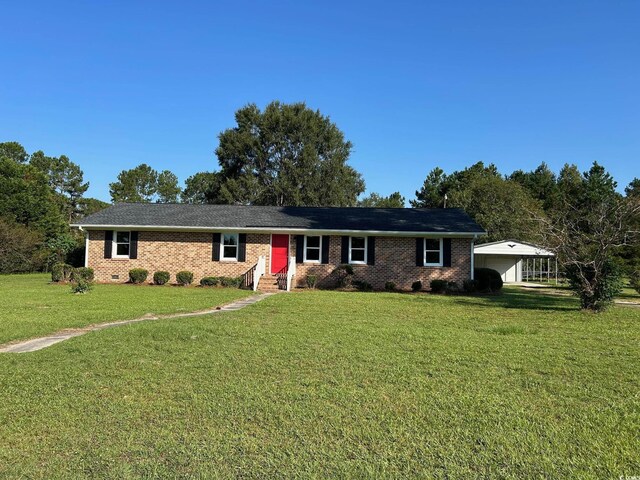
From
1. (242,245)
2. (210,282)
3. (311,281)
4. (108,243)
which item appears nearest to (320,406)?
(311,281)

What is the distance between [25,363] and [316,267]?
14984 mm

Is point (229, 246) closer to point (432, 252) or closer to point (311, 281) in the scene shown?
point (311, 281)

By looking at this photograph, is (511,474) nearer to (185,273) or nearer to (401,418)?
(401,418)

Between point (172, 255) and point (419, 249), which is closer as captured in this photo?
point (419, 249)

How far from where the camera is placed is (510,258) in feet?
104

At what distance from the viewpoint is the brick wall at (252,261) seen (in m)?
20.1

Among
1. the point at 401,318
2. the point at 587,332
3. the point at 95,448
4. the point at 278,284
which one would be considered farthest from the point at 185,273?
the point at 95,448

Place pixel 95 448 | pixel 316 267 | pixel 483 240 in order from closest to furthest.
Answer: pixel 95 448 < pixel 316 267 < pixel 483 240

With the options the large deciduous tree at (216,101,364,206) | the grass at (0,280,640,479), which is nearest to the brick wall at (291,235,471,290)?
the grass at (0,280,640,479)

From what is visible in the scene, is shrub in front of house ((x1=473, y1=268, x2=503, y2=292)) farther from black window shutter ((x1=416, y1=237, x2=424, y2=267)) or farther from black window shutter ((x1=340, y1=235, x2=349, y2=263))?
black window shutter ((x1=340, y1=235, x2=349, y2=263))

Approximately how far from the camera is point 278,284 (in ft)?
62.5

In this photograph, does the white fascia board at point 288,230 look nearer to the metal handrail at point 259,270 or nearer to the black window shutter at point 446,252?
the black window shutter at point 446,252

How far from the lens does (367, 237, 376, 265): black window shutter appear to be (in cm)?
2030

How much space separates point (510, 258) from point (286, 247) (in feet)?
58.9
